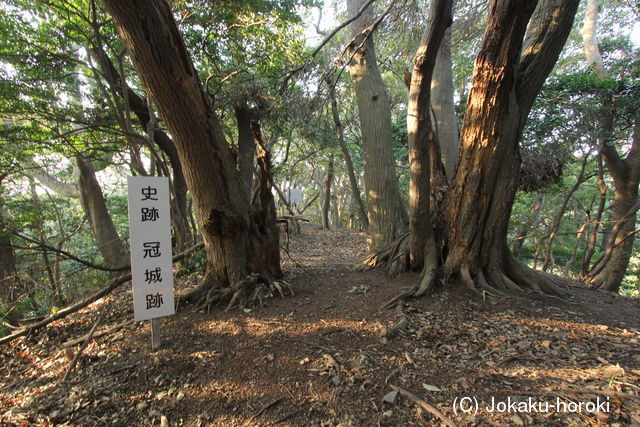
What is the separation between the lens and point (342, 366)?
7.70 feet

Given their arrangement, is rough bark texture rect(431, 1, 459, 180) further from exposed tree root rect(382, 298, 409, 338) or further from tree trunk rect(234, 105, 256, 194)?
tree trunk rect(234, 105, 256, 194)

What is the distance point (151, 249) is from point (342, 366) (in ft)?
6.42

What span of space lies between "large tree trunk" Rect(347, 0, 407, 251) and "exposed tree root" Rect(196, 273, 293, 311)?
7.23 feet

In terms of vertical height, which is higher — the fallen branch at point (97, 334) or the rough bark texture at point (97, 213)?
the rough bark texture at point (97, 213)

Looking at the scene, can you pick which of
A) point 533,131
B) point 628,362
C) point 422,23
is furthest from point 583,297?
point 422,23

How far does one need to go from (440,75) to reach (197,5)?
15.4 ft

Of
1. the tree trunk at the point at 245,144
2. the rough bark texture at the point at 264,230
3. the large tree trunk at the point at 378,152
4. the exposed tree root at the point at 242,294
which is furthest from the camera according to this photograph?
the tree trunk at the point at 245,144

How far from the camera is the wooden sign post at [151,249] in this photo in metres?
2.48

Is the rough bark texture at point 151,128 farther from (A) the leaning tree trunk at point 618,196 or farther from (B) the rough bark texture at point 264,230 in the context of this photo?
(A) the leaning tree trunk at point 618,196

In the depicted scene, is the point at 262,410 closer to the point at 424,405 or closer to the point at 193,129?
the point at 424,405

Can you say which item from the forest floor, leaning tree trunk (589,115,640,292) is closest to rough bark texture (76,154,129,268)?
the forest floor

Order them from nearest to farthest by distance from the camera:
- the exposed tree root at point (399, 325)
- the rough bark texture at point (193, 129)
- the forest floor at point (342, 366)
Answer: the forest floor at point (342, 366), the rough bark texture at point (193, 129), the exposed tree root at point (399, 325)

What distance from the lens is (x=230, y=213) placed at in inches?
132

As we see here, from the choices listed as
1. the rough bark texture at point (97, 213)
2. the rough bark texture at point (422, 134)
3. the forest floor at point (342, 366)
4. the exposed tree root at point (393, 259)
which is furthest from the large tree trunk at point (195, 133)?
the rough bark texture at point (97, 213)
